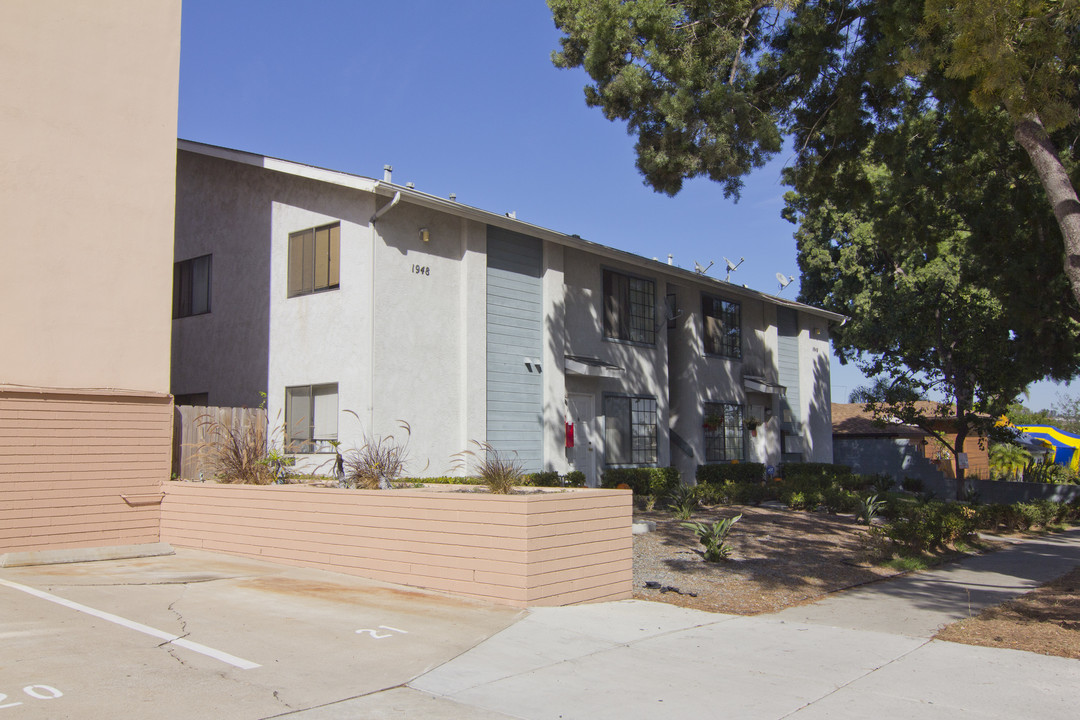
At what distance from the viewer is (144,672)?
5.55 metres

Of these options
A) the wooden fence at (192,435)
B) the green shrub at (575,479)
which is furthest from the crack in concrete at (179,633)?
the green shrub at (575,479)

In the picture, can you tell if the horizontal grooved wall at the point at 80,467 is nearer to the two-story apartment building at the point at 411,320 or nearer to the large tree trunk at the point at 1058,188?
the two-story apartment building at the point at 411,320

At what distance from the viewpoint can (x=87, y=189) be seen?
37.7 ft

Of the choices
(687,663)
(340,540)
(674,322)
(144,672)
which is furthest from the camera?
(674,322)

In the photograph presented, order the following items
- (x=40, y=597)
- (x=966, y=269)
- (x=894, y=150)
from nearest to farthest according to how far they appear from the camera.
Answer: (x=40, y=597) → (x=894, y=150) → (x=966, y=269)

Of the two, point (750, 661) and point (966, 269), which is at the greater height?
point (966, 269)

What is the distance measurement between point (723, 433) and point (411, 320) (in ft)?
40.7

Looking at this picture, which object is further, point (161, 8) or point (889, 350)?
point (889, 350)

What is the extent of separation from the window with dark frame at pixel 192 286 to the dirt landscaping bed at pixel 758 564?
409 inches

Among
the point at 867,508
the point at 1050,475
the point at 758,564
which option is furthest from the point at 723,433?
the point at 758,564

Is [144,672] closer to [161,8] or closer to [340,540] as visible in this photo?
[340,540]

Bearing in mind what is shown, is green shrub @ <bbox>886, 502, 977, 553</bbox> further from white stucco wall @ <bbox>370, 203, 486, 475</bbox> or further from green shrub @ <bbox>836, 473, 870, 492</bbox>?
white stucco wall @ <bbox>370, 203, 486, 475</bbox>

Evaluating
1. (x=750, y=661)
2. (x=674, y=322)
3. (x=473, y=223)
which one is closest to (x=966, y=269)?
(x=674, y=322)

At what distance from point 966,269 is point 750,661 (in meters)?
14.7
